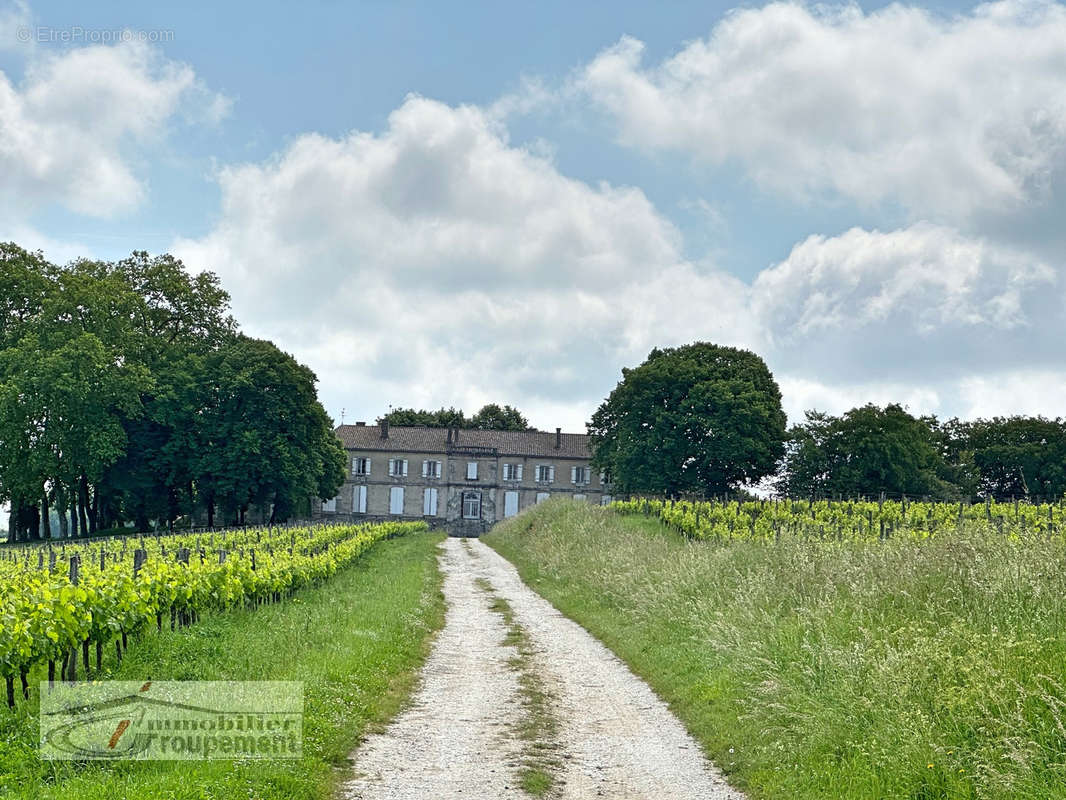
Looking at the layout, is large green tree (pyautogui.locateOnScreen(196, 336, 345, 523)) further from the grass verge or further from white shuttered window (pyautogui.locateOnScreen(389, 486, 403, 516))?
the grass verge

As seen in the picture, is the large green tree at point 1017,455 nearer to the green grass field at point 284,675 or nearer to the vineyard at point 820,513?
the vineyard at point 820,513

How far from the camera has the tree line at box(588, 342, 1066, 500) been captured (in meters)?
55.1

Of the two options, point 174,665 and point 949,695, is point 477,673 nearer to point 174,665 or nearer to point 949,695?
point 174,665

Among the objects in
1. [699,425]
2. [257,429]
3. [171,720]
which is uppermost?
[699,425]

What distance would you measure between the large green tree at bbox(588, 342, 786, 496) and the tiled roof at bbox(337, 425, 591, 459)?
21.4m

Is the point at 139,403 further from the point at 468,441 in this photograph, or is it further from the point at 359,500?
the point at 468,441

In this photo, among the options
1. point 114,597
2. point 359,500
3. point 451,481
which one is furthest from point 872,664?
point 359,500

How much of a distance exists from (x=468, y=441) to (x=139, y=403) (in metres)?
37.3

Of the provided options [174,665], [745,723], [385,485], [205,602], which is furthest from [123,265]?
[745,723]

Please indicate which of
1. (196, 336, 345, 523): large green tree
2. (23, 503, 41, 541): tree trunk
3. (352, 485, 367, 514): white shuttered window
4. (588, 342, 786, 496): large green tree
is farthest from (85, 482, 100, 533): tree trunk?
(588, 342, 786, 496): large green tree

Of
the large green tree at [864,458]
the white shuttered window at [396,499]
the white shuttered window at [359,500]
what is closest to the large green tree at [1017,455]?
the large green tree at [864,458]

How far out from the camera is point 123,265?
53.5 meters

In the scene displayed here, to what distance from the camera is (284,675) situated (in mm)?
10125

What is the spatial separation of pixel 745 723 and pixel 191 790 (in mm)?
5019
